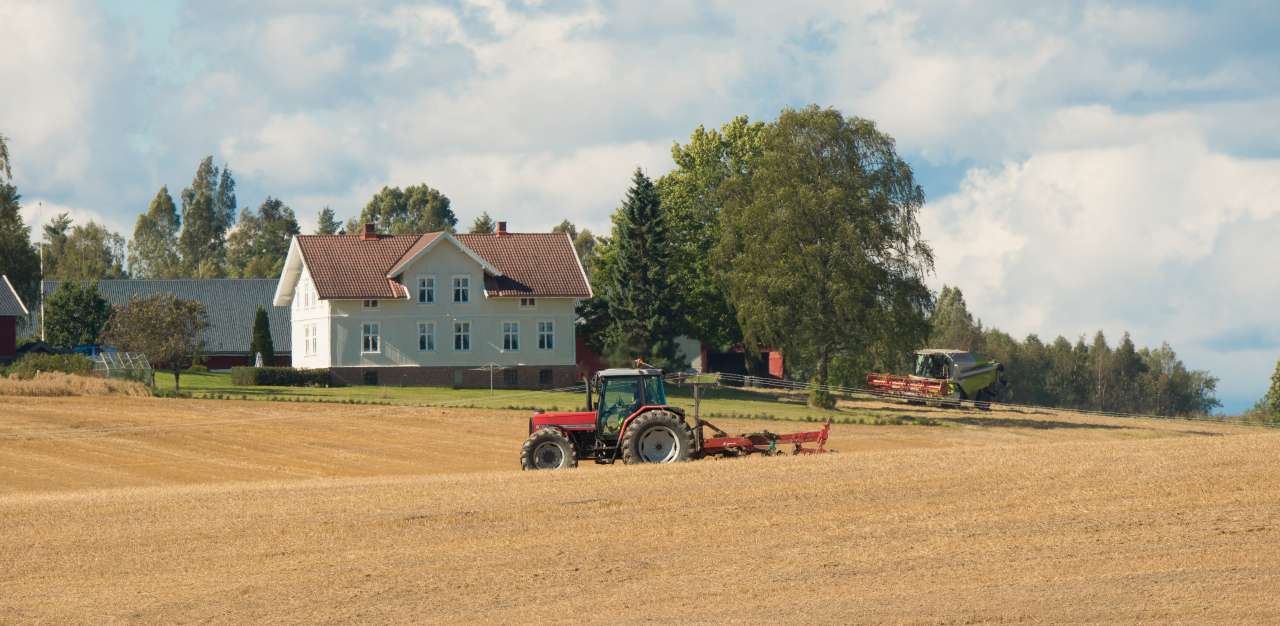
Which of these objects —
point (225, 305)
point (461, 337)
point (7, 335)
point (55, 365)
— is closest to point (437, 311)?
point (461, 337)

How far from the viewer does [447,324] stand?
70.8 metres

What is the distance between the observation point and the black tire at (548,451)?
28141mm

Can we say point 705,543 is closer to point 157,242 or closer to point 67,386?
point 67,386

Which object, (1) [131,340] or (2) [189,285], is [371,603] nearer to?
(1) [131,340]

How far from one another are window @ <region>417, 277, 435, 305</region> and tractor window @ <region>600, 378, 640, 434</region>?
142 feet

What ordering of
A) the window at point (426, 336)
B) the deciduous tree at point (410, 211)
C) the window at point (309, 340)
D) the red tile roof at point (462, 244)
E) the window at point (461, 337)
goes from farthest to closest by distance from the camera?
1. the deciduous tree at point (410, 211)
2. the window at point (309, 340)
3. the window at point (461, 337)
4. the window at point (426, 336)
5. the red tile roof at point (462, 244)

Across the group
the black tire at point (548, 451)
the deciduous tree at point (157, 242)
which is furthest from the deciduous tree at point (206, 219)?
the black tire at point (548, 451)

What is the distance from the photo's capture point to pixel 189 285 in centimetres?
8994

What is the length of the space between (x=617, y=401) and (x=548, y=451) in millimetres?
1598

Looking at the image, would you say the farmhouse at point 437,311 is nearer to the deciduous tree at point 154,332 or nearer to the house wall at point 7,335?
the deciduous tree at point 154,332

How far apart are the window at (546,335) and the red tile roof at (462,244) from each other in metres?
1.58

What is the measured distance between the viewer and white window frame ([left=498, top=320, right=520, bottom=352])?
71.4 meters

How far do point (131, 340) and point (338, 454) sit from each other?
2672 cm

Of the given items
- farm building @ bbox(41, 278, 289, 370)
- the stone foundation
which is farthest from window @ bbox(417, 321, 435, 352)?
farm building @ bbox(41, 278, 289, 370)
